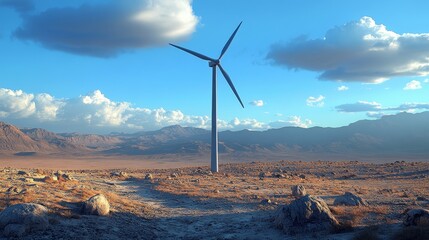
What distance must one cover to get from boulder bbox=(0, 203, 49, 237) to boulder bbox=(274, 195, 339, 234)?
10.2m

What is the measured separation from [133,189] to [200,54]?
29.5 meters

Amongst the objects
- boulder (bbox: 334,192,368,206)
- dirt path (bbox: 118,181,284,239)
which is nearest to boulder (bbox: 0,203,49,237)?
dirt path (bbox: 118,181,284,239)

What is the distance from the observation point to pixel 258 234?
18.4 meters

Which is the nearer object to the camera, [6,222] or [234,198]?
[6,222]

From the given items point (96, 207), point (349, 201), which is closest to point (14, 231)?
point (96, 207)

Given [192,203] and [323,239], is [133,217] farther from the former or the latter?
[323,239]

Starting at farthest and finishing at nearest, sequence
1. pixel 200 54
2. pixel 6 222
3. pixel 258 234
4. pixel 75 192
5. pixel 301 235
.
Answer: pixel 200 54, pixel 75 192, pixel 258 234, pixel 301 235, pixel 6 222

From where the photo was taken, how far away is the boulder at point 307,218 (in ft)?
57.1

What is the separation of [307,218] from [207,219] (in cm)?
668

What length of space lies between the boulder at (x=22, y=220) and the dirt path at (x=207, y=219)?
5.23 metres

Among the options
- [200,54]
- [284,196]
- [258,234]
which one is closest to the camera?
[258,234]

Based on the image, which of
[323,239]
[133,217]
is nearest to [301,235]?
[323,239]

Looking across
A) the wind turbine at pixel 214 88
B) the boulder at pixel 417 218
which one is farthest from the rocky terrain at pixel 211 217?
the wind turbine at pixel 214 88

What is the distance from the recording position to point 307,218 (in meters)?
17.7
